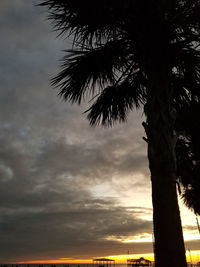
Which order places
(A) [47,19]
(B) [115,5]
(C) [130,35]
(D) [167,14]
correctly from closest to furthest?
(B) [115,5] < (D) [167,14] < (C) [130,35] < (A) [47,19]

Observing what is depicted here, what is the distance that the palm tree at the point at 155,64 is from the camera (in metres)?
3.62

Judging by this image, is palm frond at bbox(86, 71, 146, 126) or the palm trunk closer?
the palm trunk

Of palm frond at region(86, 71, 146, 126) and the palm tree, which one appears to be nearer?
the palm tree

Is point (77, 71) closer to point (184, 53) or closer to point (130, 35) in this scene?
point (130, 35)

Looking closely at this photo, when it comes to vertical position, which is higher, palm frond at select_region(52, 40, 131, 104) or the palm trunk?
palm frond at select_region(52, 40, 131, 104)

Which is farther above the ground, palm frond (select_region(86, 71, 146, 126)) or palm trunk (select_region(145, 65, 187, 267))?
palm frond (select_region(86, 71, 146, 126))

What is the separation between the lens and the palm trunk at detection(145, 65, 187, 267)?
347cm

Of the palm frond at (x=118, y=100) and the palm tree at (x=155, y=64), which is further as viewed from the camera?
the palm frond at (x=118, y=100)

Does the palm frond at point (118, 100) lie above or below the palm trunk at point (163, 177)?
above

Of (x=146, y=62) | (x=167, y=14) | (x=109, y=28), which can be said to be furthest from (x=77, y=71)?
(x=167, y=14)

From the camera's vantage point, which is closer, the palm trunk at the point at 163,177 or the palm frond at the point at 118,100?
the palm trunk at the point at 163,177

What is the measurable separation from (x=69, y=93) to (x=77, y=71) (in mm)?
512

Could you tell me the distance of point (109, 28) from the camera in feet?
14.6

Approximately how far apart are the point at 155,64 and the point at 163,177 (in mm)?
1763
